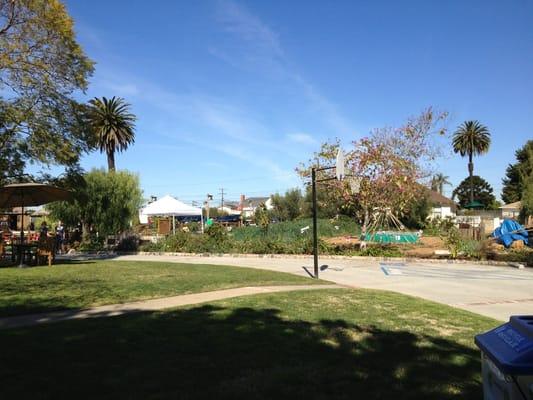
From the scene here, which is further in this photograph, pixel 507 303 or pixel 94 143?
pixel 94 143

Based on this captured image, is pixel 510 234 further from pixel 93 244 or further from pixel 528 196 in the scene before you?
pixel 93 244

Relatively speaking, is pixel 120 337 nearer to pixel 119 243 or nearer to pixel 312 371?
pixel 312 371

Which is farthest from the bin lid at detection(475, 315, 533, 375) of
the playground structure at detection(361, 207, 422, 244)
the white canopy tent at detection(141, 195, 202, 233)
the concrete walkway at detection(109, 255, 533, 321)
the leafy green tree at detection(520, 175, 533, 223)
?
the leafy green tree at detection(520, 175, 533, 223)

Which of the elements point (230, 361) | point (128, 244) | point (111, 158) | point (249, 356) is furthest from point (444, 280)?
point (111, 158)

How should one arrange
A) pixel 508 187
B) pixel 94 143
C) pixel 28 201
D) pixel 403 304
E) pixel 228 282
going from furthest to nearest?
pixel 508 187 → pixel 94 143 → pixel 28 201 → pixel 228 282 → pixel 403 304

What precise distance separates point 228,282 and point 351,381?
26.8 ft

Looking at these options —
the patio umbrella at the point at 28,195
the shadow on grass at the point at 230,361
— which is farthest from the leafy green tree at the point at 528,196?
the shadow on grass at the point at 230,361

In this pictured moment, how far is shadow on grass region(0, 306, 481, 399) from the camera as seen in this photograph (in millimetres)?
4477

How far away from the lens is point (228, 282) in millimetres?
12750

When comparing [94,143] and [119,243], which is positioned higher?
[94,143]

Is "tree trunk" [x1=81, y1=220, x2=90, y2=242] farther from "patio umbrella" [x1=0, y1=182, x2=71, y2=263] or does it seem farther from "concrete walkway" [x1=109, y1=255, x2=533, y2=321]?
"concrete walkway" [x1=109, y1=255, x2=533, y2=321]

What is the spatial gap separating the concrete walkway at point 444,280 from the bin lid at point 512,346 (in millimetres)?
7166

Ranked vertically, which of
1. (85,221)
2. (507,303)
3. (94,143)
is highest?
(94,143)

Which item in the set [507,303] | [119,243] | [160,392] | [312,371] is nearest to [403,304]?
[507,303]
